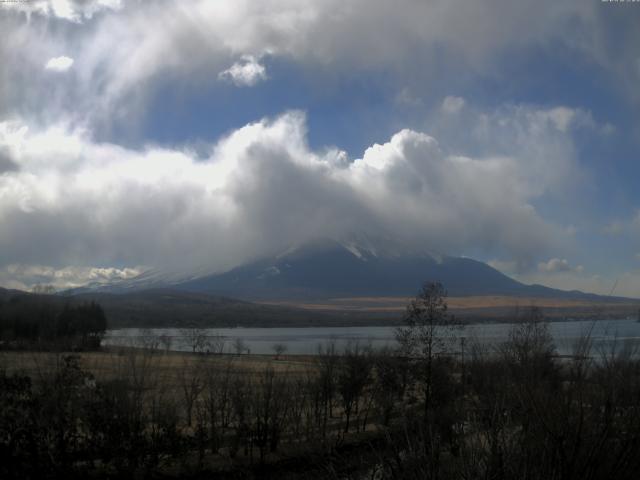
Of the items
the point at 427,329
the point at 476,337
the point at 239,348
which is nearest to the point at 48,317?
the point at 239,348

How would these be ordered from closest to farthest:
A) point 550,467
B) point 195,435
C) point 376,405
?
point 550,467, point 195,435, point 376,405

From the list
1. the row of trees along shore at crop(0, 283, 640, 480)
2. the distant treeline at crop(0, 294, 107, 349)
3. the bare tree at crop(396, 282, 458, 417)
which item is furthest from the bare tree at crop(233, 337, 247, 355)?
the row of trees along shore at crop(0, 283, 640, 480)

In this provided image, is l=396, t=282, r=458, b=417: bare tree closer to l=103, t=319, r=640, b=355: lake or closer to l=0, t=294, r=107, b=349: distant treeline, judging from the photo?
l=103, t=319, r=640, b=355: lake

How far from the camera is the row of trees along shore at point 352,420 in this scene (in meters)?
7.74

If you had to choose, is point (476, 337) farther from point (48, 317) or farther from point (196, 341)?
point (196, 341)

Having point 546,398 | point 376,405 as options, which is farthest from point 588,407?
point 376,405

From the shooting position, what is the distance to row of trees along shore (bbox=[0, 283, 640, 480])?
7742 millimetres

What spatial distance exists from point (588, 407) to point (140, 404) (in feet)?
70.7

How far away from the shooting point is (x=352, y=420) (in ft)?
135

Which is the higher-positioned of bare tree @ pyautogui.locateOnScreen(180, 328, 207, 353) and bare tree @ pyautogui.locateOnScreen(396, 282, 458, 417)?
bare tree @ pyautogui.locateOnScreen(396, 282, 458, 417)

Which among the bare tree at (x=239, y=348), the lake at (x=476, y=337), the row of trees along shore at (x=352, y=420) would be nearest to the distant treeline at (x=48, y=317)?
the lake at (x=476, y=337)

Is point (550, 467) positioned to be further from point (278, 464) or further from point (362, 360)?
point (362, 360)

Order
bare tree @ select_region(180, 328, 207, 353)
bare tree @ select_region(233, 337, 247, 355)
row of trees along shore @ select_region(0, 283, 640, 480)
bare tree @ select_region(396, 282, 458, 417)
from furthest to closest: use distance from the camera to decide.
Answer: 1. bare tree @ select_region(180, 328, 207, 353)
2. bare tree @ select_region(233, 337, 247, 355)
3. bare tree @ select_region(396, 282, 458, 417)
4. row of trees along shore @ select_region(0, 283, 640, 480)

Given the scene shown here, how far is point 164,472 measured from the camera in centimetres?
2645
